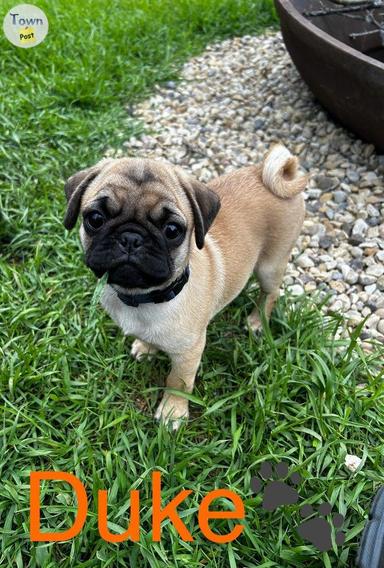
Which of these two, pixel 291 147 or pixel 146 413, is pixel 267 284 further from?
pixel 291 147

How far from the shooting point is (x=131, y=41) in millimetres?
5562

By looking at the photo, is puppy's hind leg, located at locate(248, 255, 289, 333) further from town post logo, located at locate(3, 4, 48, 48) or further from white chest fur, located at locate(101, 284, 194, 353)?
town post logo, located at locate(3, 4, 48, 48)

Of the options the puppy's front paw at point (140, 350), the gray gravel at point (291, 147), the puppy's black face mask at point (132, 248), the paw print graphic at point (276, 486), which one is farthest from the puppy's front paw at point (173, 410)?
the gray gravel at point (291, 147)

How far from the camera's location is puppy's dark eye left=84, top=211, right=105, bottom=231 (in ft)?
6.82

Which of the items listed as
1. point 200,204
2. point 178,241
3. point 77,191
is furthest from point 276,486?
point 77,191

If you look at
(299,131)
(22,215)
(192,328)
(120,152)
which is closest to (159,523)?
(192,328)

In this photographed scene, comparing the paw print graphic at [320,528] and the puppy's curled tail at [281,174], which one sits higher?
the puppy's curled tail at [281,174]

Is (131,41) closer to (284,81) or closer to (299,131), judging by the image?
(284,81)

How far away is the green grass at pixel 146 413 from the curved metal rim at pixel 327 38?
5.49ft

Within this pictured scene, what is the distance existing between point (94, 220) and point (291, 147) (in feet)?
9.42

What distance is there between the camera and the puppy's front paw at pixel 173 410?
2.70 meters

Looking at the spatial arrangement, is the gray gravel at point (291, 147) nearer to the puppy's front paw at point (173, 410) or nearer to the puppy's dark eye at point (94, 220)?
the puppy's front paw at point (173, 410)

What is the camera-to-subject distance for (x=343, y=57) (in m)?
3.65

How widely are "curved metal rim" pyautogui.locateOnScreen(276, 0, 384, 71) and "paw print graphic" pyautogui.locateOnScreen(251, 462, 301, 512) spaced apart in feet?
8.53
